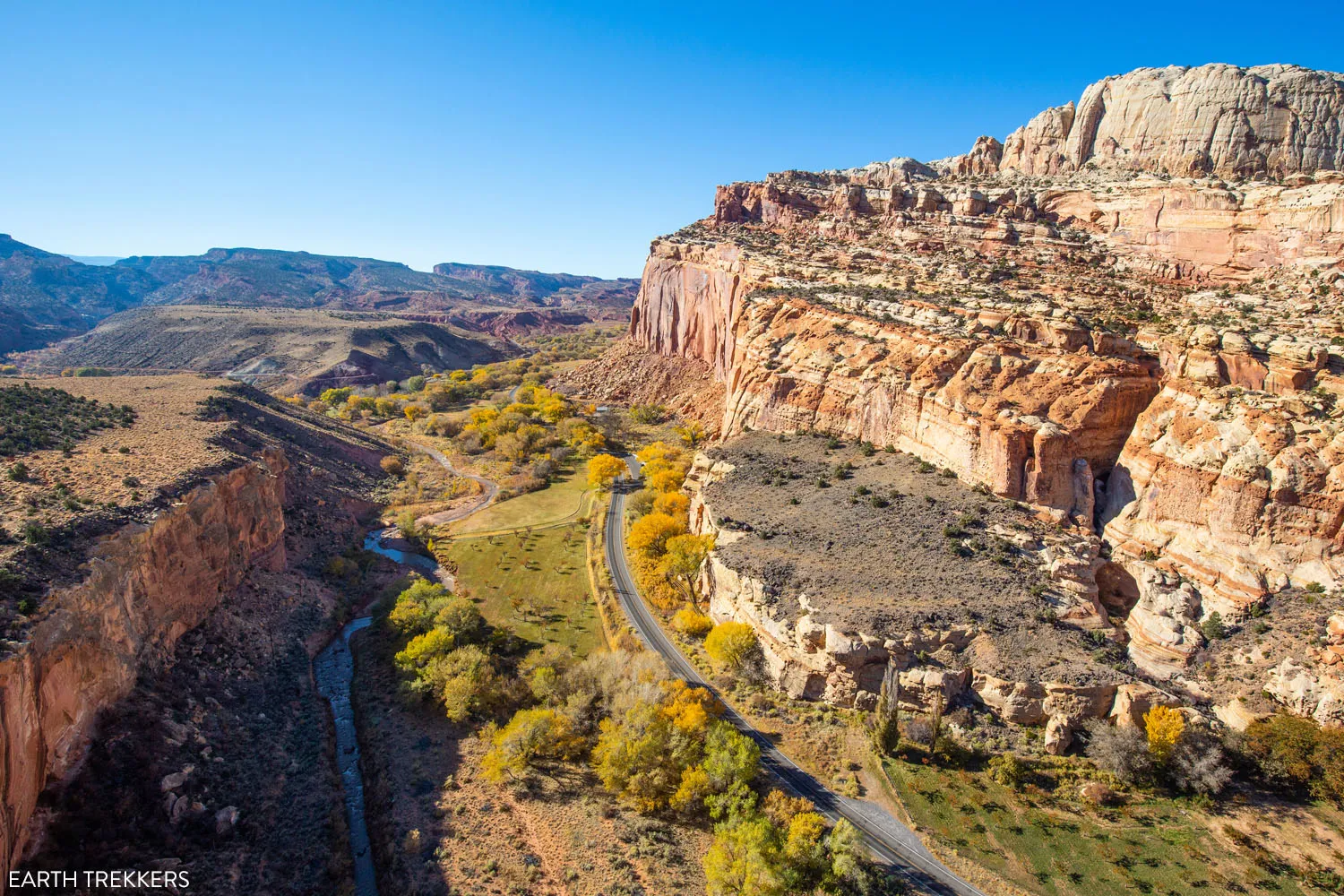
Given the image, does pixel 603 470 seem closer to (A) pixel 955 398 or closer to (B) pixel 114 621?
(A) pixel 955 398

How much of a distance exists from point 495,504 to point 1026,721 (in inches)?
1877

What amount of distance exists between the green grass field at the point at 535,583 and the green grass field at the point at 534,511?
1.97 metres

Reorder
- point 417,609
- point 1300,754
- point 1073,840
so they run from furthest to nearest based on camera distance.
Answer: point 417,609
point 1300,754
point 1073,840

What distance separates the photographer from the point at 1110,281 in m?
50.3

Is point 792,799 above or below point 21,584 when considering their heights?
below

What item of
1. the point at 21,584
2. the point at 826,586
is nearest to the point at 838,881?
the point at 826,586

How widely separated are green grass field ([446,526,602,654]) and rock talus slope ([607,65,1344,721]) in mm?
13912

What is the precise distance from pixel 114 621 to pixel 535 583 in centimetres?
2449

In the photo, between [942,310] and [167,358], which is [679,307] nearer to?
[942,310]

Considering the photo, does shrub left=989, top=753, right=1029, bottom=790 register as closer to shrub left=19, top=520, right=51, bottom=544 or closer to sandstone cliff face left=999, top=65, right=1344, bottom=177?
shrub left=19, top=520, right=51, bottom=544

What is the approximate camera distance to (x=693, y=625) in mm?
39375

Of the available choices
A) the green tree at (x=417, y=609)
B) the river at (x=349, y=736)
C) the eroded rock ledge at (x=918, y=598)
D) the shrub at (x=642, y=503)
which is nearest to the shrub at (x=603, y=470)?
the shrub at (x=642, y=503)

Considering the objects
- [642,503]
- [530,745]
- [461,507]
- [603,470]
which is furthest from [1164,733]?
[461,507]

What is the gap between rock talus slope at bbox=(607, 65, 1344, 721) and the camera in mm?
30656
